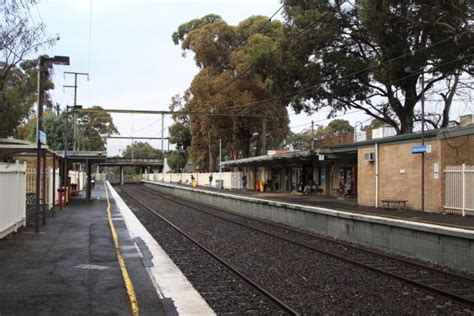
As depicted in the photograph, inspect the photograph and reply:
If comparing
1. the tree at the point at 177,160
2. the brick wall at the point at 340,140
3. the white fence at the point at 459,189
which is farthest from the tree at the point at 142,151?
the white fence at the point at 459,189

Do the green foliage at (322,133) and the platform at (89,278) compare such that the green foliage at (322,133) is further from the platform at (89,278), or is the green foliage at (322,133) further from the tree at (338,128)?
the platform at (89,278)

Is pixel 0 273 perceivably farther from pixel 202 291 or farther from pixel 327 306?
pixel 327 306

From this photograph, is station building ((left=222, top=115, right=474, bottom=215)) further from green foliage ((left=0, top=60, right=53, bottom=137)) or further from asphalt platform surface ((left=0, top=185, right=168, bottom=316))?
green foliage ((left=0, top=60, right=53, bottom=137))

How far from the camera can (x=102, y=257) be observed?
11.5 m

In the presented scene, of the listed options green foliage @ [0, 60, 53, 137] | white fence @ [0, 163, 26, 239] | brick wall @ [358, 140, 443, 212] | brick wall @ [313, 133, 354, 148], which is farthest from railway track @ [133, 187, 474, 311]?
brick wall @ [313, 133, 354, 148]

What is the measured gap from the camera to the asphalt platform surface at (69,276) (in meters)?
7.20

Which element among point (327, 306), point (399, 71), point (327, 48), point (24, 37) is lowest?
point (327, 306)

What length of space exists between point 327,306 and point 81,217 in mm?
15640

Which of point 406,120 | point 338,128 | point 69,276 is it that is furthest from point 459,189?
point 338,128

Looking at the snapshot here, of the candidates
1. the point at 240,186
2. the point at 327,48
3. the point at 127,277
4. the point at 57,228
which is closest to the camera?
the point at 127,277

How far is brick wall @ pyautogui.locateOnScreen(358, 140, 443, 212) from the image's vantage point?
70.9 feet

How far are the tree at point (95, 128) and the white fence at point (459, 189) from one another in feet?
243

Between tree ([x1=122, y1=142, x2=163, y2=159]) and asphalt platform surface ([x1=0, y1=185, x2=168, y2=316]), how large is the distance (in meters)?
144

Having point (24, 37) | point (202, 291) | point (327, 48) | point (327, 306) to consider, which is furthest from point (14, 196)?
point (327, 48)
